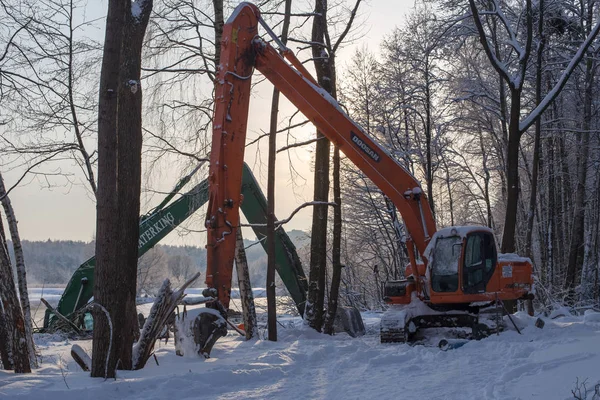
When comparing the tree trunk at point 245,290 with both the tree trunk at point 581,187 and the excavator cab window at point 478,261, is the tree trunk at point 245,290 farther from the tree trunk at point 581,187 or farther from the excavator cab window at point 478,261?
the tree trunk at point 581,187

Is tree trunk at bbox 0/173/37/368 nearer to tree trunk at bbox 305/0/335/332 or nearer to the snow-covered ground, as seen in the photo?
the snow-covered ground

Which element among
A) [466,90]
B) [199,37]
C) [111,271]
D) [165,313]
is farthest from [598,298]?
[111,271]

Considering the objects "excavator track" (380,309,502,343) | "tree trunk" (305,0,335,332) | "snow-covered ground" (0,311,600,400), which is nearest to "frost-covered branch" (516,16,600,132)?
"tree trunk" (305,0,335,332)

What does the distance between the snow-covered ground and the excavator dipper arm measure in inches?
65.6

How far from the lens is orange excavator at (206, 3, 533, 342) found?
10.1 metres

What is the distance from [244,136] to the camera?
1009 centimetres

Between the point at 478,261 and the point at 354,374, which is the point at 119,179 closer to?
the point at 354,374

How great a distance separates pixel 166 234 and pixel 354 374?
9.20m

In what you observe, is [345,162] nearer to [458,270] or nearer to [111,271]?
[458,270]

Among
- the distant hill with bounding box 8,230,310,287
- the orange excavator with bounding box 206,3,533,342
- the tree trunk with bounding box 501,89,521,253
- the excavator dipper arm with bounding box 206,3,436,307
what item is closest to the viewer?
the excavator dipper arm with bounding box 206,3,436,307

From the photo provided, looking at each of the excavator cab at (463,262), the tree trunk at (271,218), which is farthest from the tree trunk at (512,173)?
the tree trunk at (271,218)

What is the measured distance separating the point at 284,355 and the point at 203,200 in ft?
17.8

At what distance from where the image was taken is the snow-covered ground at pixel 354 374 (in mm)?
6277

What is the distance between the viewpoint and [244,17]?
33.9ft
